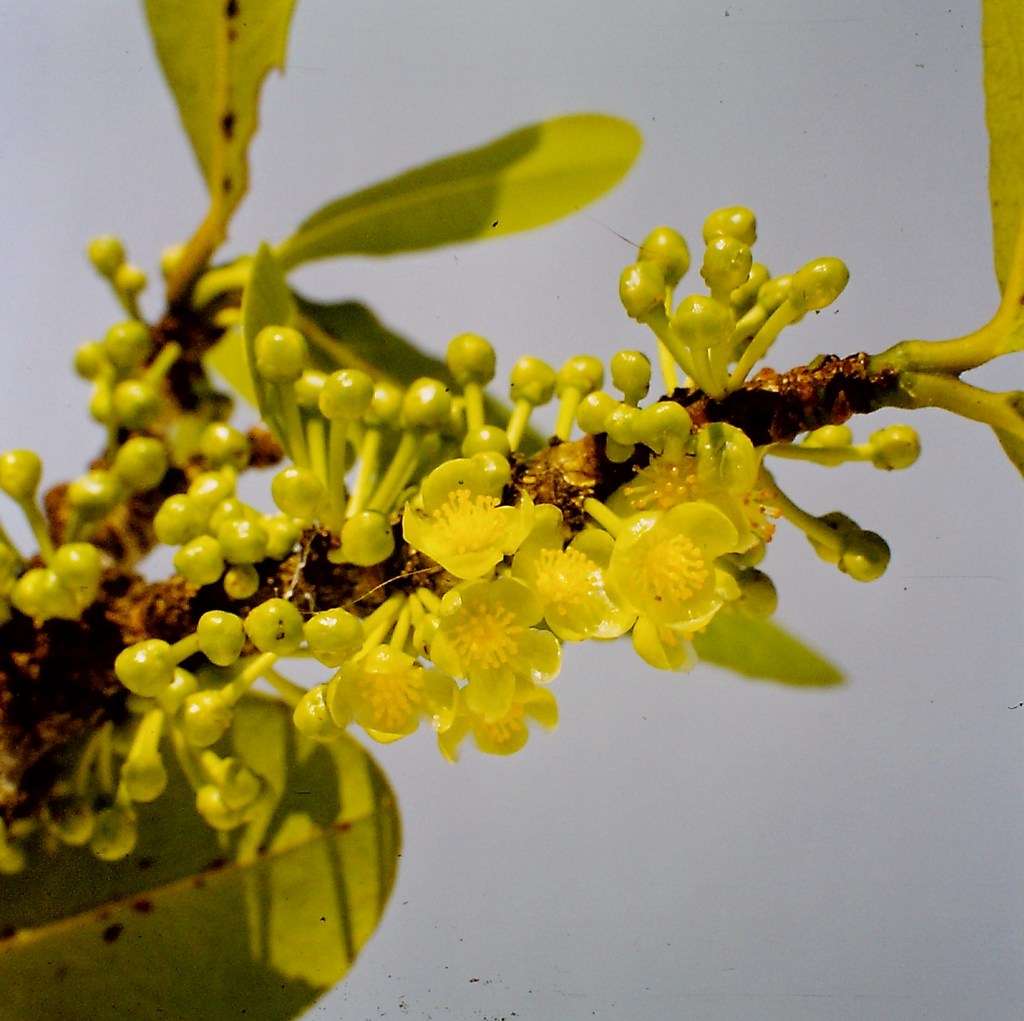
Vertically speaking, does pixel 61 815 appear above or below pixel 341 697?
below

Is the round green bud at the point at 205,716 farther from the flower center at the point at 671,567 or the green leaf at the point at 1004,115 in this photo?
the green leaf at the point at 1004,115

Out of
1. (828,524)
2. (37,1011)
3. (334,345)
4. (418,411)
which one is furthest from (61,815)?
(828,524)

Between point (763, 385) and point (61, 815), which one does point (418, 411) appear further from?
point (61, 815)

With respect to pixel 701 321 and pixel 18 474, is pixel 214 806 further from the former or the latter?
pixel 701 321

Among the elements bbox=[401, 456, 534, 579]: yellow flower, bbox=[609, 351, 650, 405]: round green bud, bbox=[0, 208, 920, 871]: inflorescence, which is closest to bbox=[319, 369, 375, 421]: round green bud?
bbox=[0, 208, 920, 871]: inflorescence

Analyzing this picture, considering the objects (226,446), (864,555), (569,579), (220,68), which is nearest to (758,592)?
(864,555)

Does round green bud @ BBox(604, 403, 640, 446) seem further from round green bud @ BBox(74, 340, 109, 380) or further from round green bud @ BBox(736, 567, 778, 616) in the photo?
round green bud @ BBox(74, 340, 109, 380)
